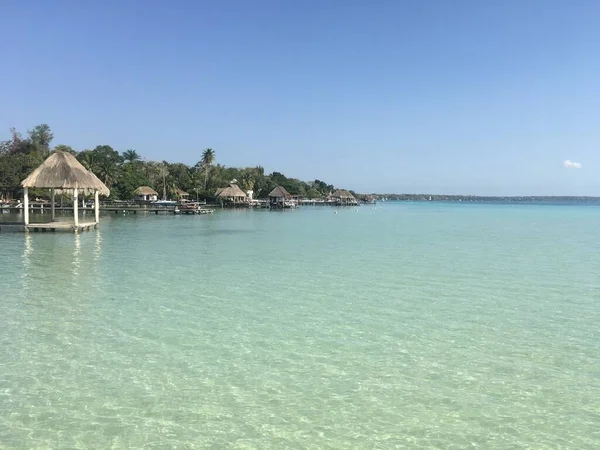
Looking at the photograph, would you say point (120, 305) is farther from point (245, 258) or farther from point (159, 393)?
point (245, 258)

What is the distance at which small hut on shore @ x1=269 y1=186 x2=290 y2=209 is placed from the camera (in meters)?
77.7

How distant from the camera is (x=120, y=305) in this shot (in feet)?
32.6

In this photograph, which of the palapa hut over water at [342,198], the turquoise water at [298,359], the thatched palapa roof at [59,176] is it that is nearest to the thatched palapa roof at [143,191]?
the thatched palapa roof at [59,176]

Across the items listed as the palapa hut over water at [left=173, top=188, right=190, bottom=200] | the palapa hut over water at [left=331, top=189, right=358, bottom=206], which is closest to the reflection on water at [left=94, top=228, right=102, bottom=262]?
the palapa hut over water at [left=173, top=188, right=190, bottom=200]

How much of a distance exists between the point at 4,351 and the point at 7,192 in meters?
58.5

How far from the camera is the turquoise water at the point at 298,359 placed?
4.80 m

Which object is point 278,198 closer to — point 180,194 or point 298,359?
point 180,194

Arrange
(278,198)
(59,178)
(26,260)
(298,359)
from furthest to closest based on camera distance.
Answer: (278,198), (59,178), (26,260), (298,359)

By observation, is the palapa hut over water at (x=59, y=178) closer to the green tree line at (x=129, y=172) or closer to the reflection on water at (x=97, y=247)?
the reflection on water at (x=97, y=247)

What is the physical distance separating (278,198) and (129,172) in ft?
76.7

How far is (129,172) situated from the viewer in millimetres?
66562

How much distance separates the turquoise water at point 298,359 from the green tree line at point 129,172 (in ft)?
161

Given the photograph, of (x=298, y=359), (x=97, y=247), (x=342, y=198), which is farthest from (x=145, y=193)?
(x=298, y=359)

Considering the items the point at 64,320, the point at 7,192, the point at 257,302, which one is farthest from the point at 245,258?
the point at 7,192
